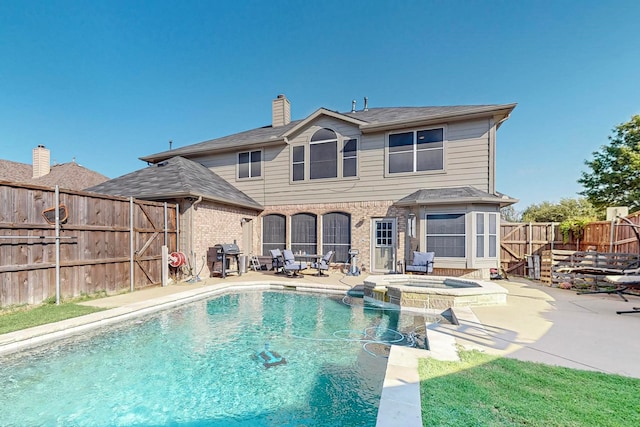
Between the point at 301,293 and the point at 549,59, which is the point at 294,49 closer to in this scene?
the point at 549,59

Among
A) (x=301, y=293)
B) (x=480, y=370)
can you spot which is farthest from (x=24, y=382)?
(x=301, y=293)

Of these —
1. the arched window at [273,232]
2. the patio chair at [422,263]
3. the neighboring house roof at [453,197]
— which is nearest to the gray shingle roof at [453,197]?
the neighboring house roof at [453,197]

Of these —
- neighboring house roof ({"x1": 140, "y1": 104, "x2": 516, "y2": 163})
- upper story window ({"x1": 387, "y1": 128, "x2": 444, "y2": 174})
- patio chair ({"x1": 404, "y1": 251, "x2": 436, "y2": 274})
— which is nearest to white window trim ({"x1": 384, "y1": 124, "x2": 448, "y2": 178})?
upper story window ({"x1": 387, "y1": 128, "x2": 444, "y2": 174})

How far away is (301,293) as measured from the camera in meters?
8.69

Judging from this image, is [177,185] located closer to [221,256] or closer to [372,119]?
[221,256]

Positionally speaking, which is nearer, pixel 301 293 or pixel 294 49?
pixel 301 293

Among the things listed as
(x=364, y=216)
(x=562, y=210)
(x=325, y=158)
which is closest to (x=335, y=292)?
(x=364, y=216)

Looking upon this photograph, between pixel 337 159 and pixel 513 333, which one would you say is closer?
pixel 513 333

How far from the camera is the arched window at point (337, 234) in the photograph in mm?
11897

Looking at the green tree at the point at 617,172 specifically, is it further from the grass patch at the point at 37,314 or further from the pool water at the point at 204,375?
the grass patch at the point at 37,314

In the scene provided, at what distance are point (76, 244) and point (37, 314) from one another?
1.77 m

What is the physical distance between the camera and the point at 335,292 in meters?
8.47

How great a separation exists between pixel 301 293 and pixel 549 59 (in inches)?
451

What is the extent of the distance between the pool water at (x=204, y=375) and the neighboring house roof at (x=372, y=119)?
295 inches
